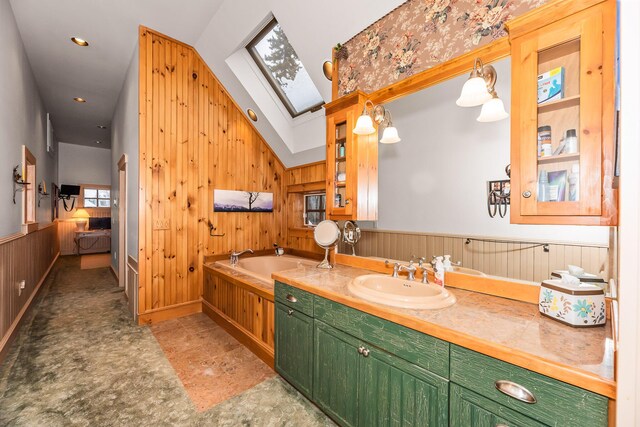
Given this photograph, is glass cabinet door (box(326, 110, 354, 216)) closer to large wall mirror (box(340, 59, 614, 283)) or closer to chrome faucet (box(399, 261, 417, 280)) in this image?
large wall mirror (box(340, 59, 614, 283))

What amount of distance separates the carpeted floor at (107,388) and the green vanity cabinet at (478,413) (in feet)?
3.09

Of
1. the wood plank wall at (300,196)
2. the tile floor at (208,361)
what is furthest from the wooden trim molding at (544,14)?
the tile floor at (208,361)

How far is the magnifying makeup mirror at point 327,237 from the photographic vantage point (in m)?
2.32

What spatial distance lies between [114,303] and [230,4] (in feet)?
12.9

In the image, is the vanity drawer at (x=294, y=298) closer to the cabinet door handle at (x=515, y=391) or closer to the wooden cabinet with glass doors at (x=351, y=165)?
the wooden cabinet with glass doors at (x=351, y=165)

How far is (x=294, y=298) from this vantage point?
6.07 ft

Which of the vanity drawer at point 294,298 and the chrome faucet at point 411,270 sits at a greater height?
the chrome faucet at point 411,270

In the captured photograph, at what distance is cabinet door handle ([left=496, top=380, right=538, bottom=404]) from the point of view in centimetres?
88

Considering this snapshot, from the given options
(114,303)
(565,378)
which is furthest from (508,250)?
(114,303)

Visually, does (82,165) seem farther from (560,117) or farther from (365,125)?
(560,117)

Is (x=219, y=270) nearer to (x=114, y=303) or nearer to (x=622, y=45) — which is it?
(x=114, y=303)

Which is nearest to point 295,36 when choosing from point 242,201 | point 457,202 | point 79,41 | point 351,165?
point 351,165

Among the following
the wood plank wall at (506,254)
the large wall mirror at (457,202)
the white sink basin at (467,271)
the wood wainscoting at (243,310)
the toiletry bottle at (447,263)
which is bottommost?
the wood wainscoting at (243,310)

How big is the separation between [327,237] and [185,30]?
286 cm
